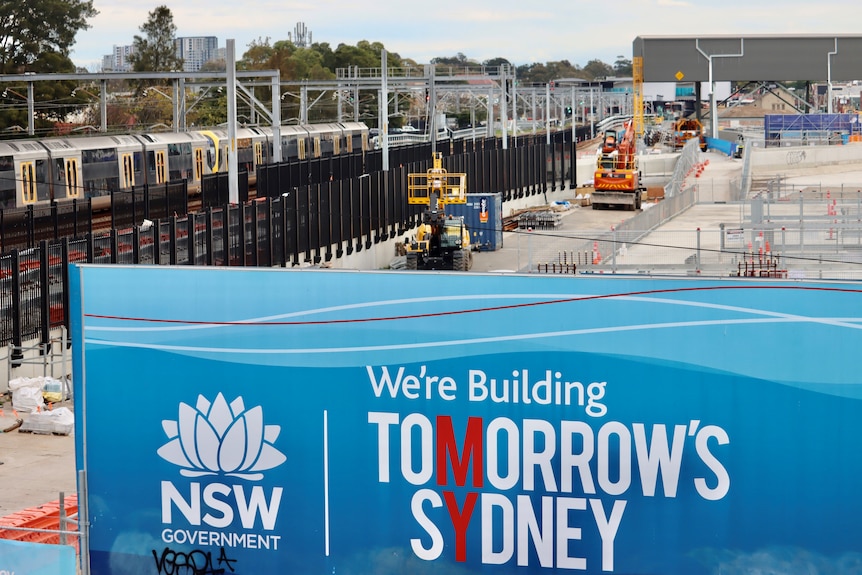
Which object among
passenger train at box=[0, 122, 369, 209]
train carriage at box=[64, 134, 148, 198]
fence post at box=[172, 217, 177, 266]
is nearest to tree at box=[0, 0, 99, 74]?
passenger train at box=[0, 122, 369, 209]

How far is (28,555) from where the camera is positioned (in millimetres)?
11148

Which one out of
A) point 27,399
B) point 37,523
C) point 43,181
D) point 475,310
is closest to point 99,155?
point 43,181

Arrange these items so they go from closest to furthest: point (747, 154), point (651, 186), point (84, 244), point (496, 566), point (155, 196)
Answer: point (496, 566)
point (84, 244)
point (155, 196)
point (747, 154)
point (651, 186)

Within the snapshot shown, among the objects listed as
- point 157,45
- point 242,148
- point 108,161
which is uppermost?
point 157,45

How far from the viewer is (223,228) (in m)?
32.2

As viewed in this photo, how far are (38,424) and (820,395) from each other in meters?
14.3

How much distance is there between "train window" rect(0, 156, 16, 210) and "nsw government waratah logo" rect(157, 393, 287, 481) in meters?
29.8

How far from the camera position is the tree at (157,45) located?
10556cm

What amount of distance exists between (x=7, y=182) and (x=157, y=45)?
2723 inches

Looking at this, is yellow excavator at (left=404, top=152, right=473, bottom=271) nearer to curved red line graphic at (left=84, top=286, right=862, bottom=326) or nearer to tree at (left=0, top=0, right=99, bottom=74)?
curved red line graphic at (left=84, top=286, right=862, bottom=326)

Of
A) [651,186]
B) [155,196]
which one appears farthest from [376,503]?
[651,186]

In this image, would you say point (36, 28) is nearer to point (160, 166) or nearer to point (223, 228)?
point (160, 166)

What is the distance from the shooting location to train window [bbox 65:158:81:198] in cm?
4362

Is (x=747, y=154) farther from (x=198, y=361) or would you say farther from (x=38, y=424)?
(x=198, y=361)
